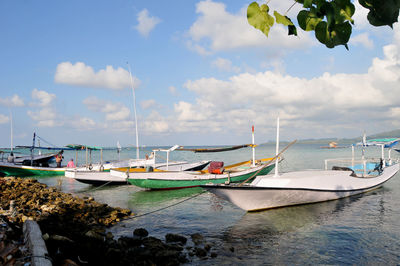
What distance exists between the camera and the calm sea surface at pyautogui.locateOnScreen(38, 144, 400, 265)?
8.80m

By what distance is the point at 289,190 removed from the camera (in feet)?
44.2

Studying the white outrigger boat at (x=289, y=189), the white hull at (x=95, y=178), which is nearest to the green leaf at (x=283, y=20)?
the white outrigger boat at (x=289, y=189)

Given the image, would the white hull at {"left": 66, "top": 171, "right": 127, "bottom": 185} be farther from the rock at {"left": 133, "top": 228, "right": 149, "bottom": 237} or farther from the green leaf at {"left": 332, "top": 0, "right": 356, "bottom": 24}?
the green leaf at {"left": 332, "top": 0, "right": 356, "bottom": 24}

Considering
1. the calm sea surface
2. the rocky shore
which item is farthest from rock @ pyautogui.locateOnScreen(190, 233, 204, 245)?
the calm sea surface

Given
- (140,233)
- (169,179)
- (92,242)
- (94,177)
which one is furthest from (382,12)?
(94,177)

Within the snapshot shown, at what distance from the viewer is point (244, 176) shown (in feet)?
72.4

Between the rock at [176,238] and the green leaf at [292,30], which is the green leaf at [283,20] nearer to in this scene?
the green leaf at [292,30]

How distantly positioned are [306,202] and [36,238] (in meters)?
12.3

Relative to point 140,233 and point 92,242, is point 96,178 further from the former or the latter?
point 92,242

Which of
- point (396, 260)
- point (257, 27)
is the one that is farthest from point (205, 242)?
point (257, 27)

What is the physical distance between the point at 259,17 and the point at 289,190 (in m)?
12.6

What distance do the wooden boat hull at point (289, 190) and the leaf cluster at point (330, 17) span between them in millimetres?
10840

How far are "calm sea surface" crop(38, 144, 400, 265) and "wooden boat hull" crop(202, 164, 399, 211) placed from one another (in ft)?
1.42

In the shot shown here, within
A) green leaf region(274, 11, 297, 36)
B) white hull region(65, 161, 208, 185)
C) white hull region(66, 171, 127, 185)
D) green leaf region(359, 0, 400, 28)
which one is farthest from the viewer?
white hull region(66, 171, 127, 185)
